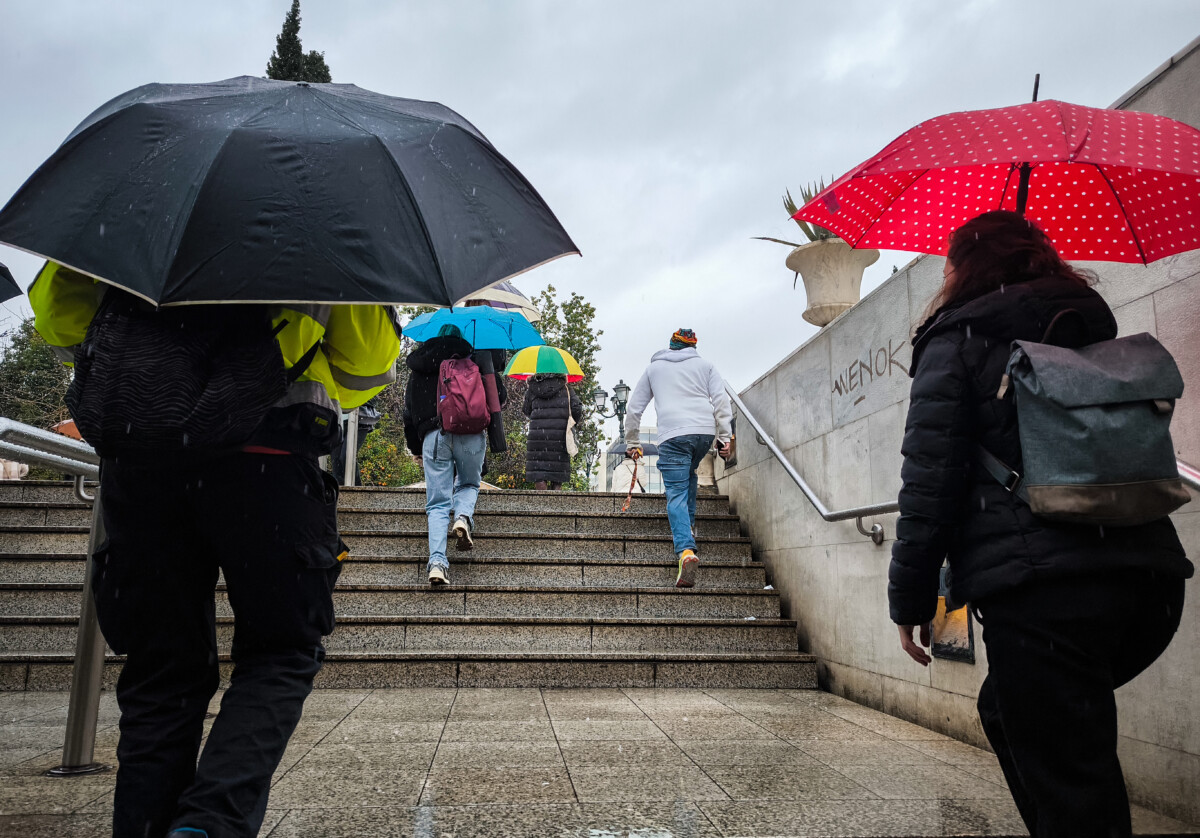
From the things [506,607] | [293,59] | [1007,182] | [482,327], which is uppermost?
[293,59]

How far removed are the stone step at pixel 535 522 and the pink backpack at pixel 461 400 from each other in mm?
1089

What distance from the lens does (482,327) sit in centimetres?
722

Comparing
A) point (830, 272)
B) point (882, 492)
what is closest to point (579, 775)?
point (882, 492)

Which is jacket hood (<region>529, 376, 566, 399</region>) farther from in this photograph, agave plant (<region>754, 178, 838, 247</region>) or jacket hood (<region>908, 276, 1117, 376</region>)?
jacket hood (<region>908, 276, 1117, 376</region>)

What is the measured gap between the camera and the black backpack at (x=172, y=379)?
1629 millimetres

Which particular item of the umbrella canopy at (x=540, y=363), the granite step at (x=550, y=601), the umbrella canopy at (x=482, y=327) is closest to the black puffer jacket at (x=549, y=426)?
the umbrella canopy at (x=540, y=363)

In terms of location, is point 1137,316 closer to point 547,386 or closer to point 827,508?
point 827,508

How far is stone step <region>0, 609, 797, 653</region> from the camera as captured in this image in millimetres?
5484

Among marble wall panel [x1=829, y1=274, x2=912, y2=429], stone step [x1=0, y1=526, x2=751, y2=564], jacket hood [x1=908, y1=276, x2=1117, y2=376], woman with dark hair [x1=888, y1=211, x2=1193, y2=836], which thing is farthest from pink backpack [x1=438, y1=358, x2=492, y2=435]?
jacket hood [x1=908, y1=276, x2=1117, y2=376]

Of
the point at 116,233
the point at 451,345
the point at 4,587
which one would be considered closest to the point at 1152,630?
the point at 116,233

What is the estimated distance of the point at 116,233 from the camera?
1690mm

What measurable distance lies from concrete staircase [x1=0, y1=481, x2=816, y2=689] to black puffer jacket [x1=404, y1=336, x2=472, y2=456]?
2.93 feet

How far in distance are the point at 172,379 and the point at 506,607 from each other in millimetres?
4529

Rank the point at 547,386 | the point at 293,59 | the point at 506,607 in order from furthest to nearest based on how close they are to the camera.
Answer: the point at 293,59 < the point at 547,386 < the point at 506,607
